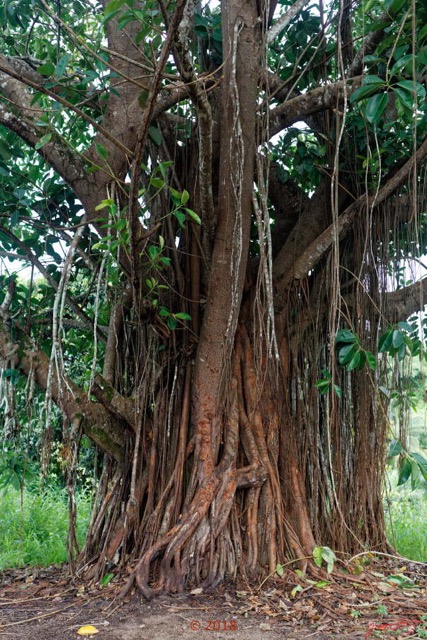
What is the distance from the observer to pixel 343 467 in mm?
3604

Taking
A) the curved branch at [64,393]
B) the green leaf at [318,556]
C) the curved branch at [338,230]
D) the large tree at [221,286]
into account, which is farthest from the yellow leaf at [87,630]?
the curved branch at [338,230]

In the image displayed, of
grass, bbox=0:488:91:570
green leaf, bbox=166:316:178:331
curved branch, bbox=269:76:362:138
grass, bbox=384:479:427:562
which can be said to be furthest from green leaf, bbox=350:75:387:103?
grass, bbox=0:488:91:570

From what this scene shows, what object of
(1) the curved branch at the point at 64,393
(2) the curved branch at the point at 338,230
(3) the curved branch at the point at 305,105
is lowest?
(1) the curved branch at the point at 64,393

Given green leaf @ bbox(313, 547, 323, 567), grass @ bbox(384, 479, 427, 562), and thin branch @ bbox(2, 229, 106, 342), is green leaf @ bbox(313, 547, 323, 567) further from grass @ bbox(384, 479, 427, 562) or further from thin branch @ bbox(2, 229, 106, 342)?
thin branch @ bbox(2, 229, 106, 342)

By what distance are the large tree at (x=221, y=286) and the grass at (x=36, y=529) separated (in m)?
0.91

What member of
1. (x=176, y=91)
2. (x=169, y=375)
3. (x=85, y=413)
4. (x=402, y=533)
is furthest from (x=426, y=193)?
(x=402, y=533)

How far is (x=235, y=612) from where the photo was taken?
2.64 metres

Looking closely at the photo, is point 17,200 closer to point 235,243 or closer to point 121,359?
point 121,359

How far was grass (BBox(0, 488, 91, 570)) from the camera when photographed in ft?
13.8

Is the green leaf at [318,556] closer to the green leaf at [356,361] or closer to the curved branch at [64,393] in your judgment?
the green leaf at [356,361]

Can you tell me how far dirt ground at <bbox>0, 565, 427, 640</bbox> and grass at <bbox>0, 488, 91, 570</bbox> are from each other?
82cm

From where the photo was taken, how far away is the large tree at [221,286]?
9.77 ft

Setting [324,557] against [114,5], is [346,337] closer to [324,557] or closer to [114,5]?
[324,557]

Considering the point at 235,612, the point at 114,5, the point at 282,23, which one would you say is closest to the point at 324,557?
the point at 235,612
